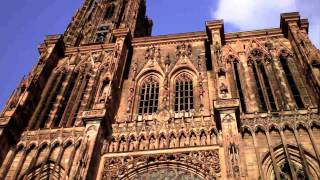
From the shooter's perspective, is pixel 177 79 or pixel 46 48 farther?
pixel 46 48

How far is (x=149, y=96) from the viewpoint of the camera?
21.5 metres

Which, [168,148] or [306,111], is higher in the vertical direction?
[306,111]

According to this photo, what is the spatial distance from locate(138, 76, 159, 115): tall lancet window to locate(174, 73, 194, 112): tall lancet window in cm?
116

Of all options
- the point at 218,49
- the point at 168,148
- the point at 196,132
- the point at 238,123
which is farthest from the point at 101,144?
the point at 218,49

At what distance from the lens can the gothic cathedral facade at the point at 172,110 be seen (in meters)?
16.2

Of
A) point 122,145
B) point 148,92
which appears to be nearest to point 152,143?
point 122,145

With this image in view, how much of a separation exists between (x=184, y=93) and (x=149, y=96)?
195cm

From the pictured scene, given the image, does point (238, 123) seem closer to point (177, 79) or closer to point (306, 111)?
point (306, 111)

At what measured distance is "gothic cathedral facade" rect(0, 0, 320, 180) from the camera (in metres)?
16.2

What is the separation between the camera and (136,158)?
16891mm

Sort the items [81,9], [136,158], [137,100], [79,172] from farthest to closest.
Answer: [81,9] → [137,100] → [136,158] → [79,172]

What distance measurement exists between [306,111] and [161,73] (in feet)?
28.1

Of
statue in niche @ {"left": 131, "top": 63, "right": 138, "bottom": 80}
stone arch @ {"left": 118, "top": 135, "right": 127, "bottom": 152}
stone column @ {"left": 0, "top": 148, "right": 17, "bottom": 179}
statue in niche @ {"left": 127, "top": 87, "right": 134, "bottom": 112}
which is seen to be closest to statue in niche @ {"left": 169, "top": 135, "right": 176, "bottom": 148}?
stone arch @ {"left": 118, "top": 135, "right": 127, "bottom": 152}

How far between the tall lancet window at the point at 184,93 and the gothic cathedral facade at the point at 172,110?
0.07m
